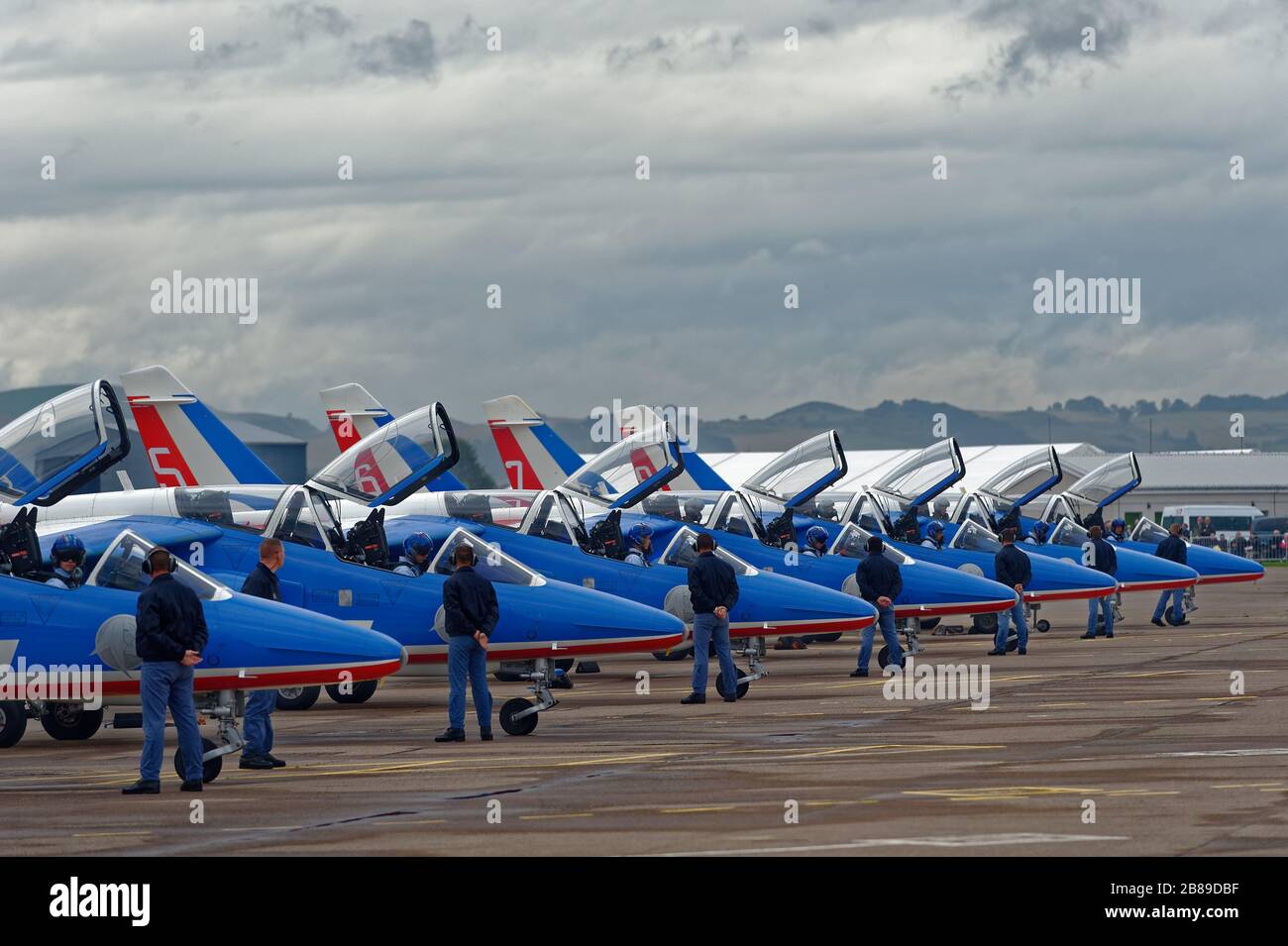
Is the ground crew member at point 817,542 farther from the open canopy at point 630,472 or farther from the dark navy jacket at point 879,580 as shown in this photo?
the dark navy jacket at point 879,580

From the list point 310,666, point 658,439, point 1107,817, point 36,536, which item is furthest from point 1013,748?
point 658,439

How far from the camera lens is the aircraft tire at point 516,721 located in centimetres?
1991

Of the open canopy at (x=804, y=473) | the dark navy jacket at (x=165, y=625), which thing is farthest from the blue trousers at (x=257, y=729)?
the open canopy at (x=804, y=473)

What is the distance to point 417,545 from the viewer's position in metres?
24.3

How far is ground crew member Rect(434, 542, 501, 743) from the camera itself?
19.3 m

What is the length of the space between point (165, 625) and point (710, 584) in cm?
922

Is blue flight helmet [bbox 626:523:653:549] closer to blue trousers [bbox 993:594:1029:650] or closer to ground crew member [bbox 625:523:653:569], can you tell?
ground crew member [bbox 625:523:653:569]

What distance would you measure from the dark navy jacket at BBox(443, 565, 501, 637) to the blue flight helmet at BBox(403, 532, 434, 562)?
4740 millimetres

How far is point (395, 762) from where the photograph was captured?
57.1 ft

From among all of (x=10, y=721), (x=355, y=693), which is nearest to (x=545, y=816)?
(x=10, y=721)

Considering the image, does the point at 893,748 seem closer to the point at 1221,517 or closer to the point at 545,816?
the point at 545,816

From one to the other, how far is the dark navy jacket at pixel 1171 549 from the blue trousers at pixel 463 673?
89.4ft
